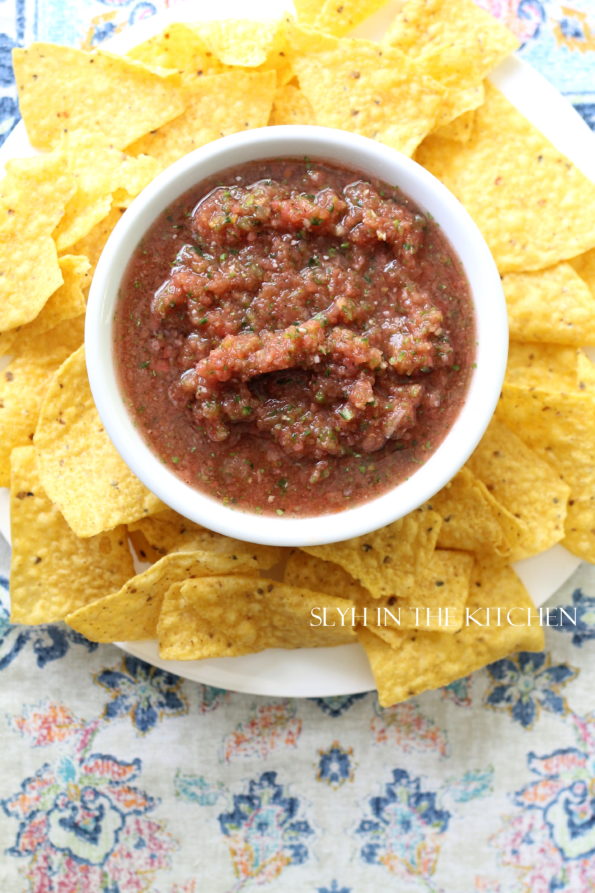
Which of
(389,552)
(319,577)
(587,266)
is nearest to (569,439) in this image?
(587,266)

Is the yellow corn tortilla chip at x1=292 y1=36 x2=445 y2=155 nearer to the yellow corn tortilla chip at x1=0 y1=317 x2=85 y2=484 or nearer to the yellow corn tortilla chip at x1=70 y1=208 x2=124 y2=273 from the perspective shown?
the yellow corn tortilla chip at x1=70 y1=208 x2=124 y2=273

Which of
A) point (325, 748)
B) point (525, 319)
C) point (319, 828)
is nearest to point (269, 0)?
point (525, 319)

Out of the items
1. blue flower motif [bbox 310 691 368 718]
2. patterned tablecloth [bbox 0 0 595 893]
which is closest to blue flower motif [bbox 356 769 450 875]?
patterned tablecloth [bbox 0 0 595 893]

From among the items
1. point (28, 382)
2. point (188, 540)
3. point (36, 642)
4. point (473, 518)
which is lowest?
point (36, 642)

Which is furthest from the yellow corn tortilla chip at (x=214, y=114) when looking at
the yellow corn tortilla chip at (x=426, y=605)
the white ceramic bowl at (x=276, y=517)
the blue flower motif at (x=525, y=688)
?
the blue flower motif at (x=525, y=688)

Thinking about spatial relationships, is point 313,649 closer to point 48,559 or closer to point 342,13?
point 48,559

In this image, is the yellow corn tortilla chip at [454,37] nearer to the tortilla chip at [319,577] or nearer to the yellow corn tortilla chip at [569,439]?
the yellow corn tortilla chip at [569,439]

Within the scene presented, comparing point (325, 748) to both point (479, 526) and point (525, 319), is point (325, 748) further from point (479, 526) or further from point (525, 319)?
point (525, 319)
